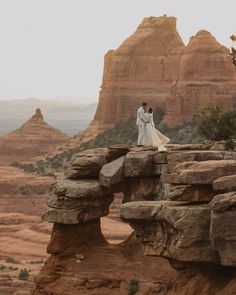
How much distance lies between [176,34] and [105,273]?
88.9 meters

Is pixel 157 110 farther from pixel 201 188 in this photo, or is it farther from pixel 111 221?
pixel 201 188

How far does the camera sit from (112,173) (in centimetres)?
2469

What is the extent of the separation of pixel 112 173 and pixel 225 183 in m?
7.30

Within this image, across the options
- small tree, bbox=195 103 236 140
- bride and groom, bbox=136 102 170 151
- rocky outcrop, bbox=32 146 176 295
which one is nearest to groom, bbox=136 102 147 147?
bride and groom, bbox=136 102 170 151

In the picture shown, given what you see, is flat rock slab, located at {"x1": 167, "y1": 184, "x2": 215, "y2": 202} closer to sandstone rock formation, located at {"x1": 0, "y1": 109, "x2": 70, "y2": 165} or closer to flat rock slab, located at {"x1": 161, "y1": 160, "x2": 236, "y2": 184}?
flat rock slab, located at {"x1": 161, "y1": 160, "x2": 236, "y2": 184}

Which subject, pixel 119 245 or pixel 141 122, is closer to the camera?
pixel 119 245

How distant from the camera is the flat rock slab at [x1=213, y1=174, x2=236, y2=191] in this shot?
17641mm

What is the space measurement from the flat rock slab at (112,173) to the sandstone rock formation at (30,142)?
9186cm

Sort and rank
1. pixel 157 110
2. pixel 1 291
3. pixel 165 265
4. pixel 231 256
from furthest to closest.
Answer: pixel 157 110 < pixel 1 291 < pixel 165 265 < pixel 231 256

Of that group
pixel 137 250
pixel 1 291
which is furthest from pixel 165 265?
pixel 1 291

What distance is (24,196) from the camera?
291ft

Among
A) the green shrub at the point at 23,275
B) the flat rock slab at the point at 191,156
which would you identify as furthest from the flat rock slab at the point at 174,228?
the green shrub at the point at 23,275

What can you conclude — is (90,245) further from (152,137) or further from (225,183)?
(225,183)

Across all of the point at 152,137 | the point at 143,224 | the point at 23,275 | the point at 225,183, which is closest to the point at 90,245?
the point at 152,137
